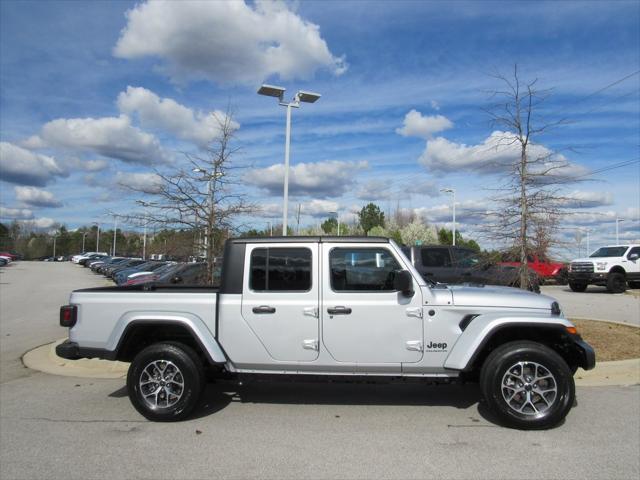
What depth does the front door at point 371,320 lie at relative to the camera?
4938 mm

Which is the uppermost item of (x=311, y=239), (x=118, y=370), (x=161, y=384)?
(x=311, y=239)

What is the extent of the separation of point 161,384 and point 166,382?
0.06 m

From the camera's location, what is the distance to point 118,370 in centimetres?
732

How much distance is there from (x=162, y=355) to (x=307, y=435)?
1.67 metres

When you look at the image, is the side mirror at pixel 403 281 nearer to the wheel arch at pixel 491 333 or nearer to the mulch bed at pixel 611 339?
the wheel arch at pixel 491 333

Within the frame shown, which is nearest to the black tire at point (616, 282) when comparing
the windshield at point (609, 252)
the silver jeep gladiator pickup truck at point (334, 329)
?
the windshield at point (609, 252)

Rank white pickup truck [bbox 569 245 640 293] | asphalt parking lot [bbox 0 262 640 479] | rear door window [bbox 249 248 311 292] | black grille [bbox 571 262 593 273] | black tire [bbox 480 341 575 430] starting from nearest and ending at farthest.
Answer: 1. asphalt parking lot [bbox 0 262 640 479]
2. black tire [bbox 480 341 575 430]
3. rear door window [bbox 249 248 311 292]
4. white pickup truck [bbox 569 245 640 293]
5. black grille [bbox 571 262 593 273]

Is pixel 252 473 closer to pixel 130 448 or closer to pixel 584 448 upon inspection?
pixel 130 448

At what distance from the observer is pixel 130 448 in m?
4.43

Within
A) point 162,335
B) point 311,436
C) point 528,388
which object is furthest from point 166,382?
point 528,388

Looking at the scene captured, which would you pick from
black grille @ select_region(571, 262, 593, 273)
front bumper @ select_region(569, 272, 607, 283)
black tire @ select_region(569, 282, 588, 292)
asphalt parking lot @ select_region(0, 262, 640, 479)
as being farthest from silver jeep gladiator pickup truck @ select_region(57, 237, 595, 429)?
black tire @ select_region(569, 282, 588, 292)

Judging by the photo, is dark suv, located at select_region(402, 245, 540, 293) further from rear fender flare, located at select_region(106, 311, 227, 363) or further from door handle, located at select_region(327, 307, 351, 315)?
rear fender flare, located at select_region(106, 311, 227, 363)

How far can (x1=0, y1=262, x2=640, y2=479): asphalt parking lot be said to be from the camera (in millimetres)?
4004

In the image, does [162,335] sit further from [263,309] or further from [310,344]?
[310,344]
